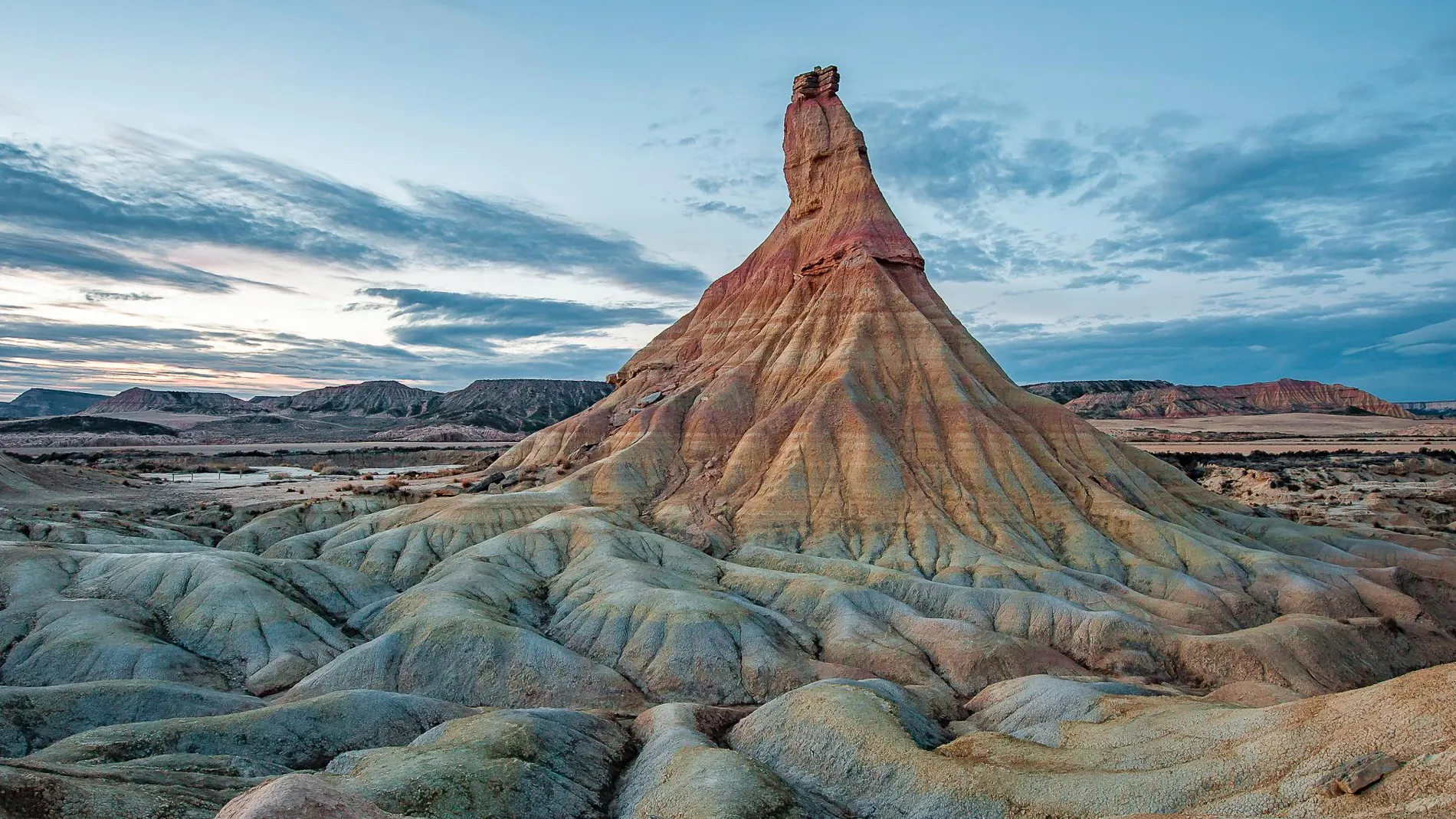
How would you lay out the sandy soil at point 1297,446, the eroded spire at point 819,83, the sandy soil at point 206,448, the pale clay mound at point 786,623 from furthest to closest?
the sandy soil at point 1297,446 → the sandy soil at point 206,448 → the eroded spire at point 819,83 → the pale clay mound at point 786,623

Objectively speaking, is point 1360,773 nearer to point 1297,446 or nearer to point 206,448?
point 1297,446

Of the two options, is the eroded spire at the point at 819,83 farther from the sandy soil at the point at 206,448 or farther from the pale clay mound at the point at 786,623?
the sandy soil at the point at 206,448

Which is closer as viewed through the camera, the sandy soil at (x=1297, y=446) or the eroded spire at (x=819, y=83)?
the eroded spire at (x=819, y=83)

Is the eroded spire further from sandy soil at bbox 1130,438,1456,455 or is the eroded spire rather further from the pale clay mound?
sandy soil at bbox 1130,438,1456,455

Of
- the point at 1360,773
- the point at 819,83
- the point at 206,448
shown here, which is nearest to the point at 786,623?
the point at 1360,773

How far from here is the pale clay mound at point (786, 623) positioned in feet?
66.7

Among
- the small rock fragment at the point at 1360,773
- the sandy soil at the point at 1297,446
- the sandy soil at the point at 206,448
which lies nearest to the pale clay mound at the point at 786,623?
the small rock fragment at the point at 1360,773

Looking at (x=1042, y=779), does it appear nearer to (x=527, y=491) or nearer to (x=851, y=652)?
(x=851, y=652)

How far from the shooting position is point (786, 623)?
40.3 meters

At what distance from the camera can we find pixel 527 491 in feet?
194

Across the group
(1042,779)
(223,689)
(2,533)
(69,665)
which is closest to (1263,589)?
(1042,779)

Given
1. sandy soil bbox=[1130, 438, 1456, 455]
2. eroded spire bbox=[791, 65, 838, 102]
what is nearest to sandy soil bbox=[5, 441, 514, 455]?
eroded spire bbox=[791, 65, 838, 102]

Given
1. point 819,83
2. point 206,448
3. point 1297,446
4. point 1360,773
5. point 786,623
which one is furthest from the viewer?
point 1297,446

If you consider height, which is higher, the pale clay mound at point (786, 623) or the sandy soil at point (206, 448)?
the pale clay mound at point (786, 623)
